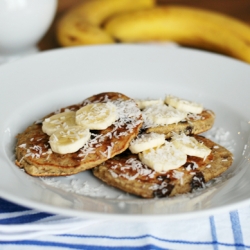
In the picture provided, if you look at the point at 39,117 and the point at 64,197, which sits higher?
the point at 64,197

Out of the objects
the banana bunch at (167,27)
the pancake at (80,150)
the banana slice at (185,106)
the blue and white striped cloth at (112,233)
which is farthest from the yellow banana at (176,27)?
the blue and white striped cloth at (112,233)

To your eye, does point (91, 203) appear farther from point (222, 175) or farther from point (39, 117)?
point (39, 117)

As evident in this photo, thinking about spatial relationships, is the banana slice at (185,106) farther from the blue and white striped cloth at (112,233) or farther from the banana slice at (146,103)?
the blue and white striped cloth at (112,233)

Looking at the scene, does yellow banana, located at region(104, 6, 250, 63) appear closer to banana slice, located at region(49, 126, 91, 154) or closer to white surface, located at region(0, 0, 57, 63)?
white surface, located at region(0, 0, 57, 63)

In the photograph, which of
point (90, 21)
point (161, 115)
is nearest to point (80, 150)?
point (161, 115)

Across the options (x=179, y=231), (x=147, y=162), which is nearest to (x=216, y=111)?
(x=147, y=162)

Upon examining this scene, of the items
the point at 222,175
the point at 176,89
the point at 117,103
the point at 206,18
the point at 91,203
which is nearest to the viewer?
the point at 91,203
